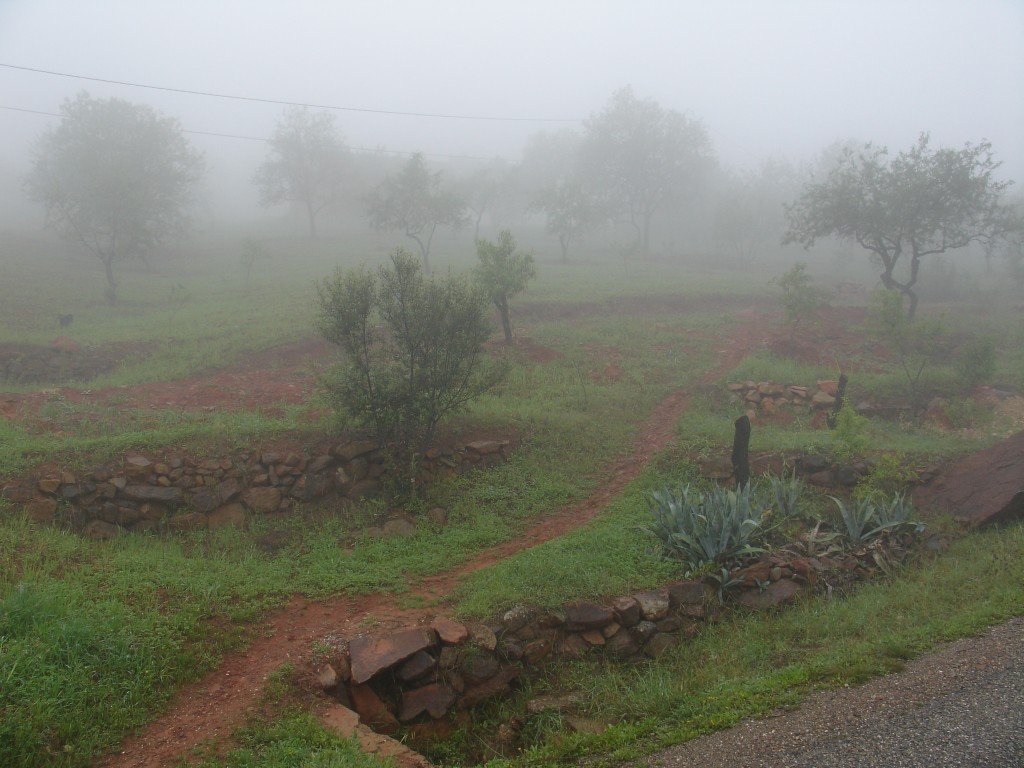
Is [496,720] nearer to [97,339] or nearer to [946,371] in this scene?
[946,371]

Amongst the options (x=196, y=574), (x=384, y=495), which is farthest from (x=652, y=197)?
(x=196, y=574)

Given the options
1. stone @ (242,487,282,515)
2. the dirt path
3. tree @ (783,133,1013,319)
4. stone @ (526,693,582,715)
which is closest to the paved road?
stone @ (526,693,582,715)

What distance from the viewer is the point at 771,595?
8078 mm

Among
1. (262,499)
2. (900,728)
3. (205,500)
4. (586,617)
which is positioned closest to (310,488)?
(262,499)

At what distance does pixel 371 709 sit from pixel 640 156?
1923 inches

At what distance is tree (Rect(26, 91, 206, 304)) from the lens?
28.0 metres

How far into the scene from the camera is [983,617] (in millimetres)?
6395

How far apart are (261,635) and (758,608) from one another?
5671 mm

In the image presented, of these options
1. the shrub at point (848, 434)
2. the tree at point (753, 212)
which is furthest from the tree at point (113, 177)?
the tree at point (753, 212)

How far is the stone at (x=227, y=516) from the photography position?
32.2 feet

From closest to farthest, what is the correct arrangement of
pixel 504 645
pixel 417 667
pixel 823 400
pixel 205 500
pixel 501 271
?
pixel 417 667
pixel 504 645
pixel 205 500
pixel 823 400
pixel 501 271

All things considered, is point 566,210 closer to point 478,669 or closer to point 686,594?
point 686,594

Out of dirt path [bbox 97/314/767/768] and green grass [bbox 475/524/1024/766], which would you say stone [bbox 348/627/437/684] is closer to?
dirt path [bbox 97/314/767/768]

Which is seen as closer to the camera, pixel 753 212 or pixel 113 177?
pixel 113 177
